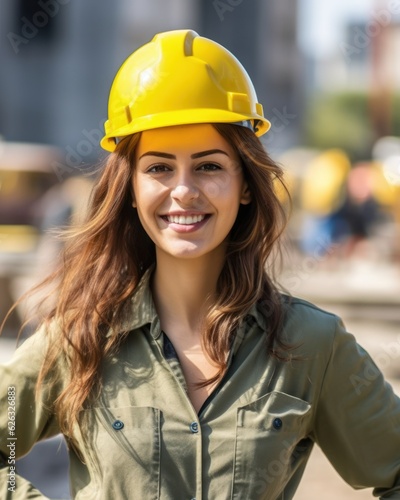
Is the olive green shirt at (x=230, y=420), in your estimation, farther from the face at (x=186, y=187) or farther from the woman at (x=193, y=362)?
the face at (x=186, y=187)

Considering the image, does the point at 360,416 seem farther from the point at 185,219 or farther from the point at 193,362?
the point at 185,219

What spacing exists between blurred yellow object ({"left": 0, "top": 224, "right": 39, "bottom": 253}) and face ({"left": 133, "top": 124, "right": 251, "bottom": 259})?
12.3 meters

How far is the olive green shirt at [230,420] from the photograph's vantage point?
216 centimetres

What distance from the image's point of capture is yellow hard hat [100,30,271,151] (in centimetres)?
225

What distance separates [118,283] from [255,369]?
397 millimetres

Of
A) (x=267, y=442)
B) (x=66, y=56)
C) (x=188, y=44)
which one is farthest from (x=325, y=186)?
(x=66, y=56)

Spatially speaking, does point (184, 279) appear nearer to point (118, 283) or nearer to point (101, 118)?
point (118, 283)

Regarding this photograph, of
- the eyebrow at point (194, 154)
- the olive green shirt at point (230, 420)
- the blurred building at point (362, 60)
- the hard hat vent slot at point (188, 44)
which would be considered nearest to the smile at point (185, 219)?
the eyebrow at point (194, 154)

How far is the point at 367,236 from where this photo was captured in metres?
16.0

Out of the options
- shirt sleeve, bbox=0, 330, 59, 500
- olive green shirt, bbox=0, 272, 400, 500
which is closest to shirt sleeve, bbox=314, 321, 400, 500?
olive green shirt, bbox=0, 272, 400, 500

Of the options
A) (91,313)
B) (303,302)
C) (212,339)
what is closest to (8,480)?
(91,313)

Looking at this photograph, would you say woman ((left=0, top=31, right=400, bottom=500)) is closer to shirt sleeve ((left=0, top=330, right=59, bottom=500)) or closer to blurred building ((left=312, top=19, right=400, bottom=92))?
shirt sleeve ((left=0, top=330, right=59, bottom=500))

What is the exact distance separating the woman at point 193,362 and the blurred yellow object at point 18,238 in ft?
40.2

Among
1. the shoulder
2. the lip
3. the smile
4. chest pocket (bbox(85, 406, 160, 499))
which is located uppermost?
the smile
